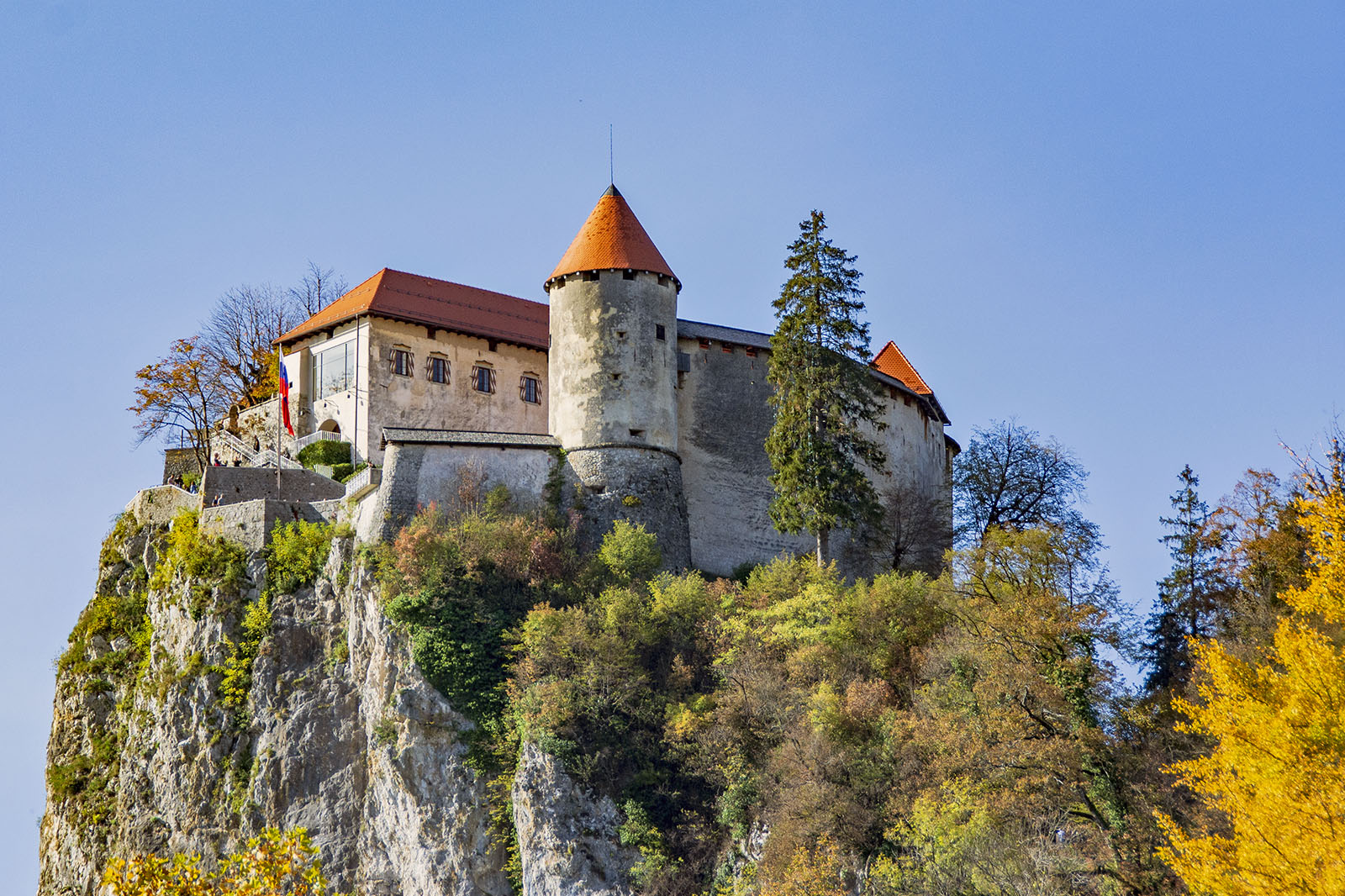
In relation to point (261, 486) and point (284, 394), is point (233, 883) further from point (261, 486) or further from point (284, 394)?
point (284, 394)

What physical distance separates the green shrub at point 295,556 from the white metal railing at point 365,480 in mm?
1232

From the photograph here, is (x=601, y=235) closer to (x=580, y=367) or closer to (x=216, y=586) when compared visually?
(x=580, y=367)

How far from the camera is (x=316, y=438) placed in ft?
157

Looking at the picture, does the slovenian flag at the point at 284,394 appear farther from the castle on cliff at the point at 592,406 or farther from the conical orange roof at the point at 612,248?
the conical orange roof at the point at 612,248

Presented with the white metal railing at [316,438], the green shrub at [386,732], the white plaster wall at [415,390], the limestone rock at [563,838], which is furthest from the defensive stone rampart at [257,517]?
the limestone rock at [563,838]

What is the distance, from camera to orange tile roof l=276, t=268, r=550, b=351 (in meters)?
49.6

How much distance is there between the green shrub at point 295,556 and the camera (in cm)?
4225

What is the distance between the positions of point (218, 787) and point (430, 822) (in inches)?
260

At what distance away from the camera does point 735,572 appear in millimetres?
45219

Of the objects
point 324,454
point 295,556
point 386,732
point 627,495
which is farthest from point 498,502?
point 324,454

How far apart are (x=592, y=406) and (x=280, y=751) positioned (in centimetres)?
A: 1249

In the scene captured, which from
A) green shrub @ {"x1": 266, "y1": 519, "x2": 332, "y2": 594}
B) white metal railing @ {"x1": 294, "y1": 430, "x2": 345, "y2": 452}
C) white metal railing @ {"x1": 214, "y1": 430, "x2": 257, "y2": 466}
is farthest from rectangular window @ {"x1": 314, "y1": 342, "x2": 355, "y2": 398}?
green shrub @ {"x1": 266, "y1": 519, "x2": 332, "y2": 594}

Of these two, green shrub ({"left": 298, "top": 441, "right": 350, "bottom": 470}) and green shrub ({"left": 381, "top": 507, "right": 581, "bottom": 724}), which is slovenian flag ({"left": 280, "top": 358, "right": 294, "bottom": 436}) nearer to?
green shrub ({"left": 298, "top": 441, "right": 350, "bottom": 470})

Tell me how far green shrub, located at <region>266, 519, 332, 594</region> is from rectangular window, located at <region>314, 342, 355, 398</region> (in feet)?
23.1
